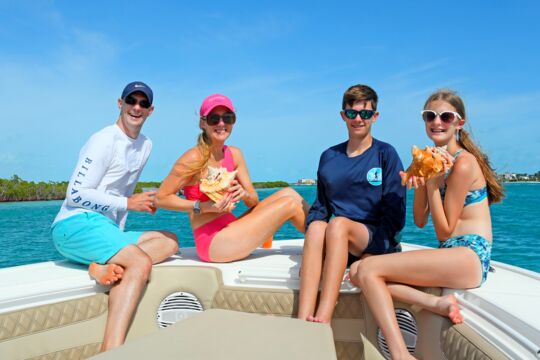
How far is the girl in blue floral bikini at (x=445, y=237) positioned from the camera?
2.29 m

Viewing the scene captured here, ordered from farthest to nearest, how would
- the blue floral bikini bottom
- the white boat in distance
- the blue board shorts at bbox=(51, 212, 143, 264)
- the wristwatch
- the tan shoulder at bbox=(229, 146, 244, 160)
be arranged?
the tan shoulder at bbox=(229, 146, 244, 160) < the wristwatch < the blue board shorts at bbox=(51, 212, 143, 264) < the blue floral bikini bottom < the white boat in distance

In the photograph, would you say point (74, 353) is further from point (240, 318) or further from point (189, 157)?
point (240, 318)

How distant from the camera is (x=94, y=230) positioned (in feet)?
9.42

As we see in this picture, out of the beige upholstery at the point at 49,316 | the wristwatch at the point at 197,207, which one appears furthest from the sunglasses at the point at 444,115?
the beige upholstery at the point at 49,316

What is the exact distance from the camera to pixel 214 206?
9.96 feet

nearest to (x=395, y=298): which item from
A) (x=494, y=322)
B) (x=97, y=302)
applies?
(x=494, y=322)

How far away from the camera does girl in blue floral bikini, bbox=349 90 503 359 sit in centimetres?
229

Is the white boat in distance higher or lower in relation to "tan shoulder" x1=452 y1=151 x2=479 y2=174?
lower

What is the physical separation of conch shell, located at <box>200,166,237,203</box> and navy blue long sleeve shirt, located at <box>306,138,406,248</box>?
0.62 metres

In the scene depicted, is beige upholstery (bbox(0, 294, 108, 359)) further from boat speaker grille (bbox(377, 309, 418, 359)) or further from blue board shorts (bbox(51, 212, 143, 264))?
boat speaker grille (bbox(377, 309, 418, 359))

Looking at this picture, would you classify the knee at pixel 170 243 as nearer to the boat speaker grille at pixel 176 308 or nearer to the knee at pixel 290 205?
the boat speaker grille at pixel 176 308

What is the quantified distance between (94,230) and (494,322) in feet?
7.82

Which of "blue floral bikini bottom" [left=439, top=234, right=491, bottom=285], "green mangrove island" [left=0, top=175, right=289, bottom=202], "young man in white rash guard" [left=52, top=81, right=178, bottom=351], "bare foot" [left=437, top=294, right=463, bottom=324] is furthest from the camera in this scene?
"green mangrove island" [left=0, top=175, right=289, bottom=202]

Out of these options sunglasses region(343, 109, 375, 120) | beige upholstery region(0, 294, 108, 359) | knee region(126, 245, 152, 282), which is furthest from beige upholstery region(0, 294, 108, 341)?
sunglasses region(343, 109, 375, 120)
